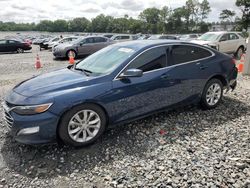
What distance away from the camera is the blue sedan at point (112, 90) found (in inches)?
140

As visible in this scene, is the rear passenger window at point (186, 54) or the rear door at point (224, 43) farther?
the rear door at point (224, 43)

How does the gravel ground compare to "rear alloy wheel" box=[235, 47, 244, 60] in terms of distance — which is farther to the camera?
"rear alloy wheel" box=[235, 47, 244, 60]

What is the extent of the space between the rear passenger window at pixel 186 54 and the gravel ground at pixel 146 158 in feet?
3.79

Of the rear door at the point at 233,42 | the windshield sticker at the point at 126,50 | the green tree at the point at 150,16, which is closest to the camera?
the windshield sticker at the point at 126,50

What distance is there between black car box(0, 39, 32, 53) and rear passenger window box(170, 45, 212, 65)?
21.0 meters

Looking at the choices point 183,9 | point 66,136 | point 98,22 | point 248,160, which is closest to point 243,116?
point 248,160

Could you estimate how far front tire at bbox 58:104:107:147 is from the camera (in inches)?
144

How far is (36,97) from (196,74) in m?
3.04

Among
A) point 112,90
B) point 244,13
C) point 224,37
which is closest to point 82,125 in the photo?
point 112,90

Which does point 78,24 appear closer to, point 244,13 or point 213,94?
point 244,13

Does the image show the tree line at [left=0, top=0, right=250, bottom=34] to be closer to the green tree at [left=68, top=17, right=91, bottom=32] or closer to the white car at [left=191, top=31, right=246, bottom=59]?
the green tree at [left=68, top=17, right=91, bottom=32]

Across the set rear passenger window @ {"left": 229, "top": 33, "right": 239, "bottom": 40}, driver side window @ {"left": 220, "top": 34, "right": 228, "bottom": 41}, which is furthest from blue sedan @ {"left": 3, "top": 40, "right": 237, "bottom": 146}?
rear passenger window @ {"left": 229, "top": 33, "right": 239, "bottom": 40}

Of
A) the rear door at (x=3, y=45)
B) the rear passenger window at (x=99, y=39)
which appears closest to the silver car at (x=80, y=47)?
the rear passenger window at (x=99, y=39)

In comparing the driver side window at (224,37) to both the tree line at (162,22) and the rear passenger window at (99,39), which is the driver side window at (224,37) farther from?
the tree line at (162,22)
